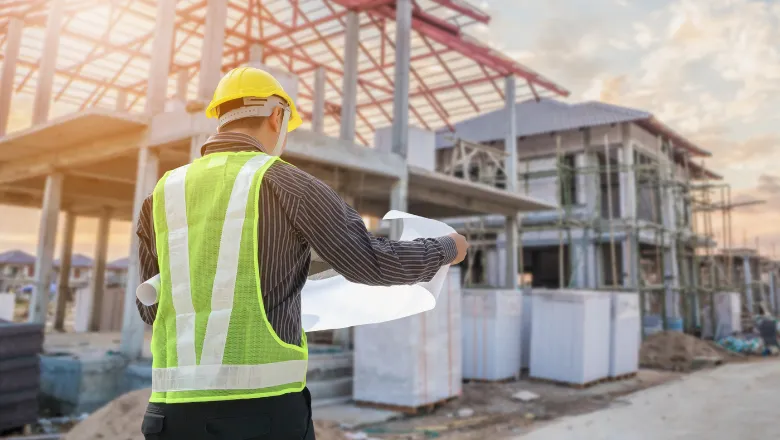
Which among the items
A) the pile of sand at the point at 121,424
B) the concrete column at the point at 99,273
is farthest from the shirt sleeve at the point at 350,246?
the concrete column at the point at 99,273

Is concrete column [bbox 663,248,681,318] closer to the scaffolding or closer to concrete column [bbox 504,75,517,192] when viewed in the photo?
the scaffolding

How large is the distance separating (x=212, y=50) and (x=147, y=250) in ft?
25.2

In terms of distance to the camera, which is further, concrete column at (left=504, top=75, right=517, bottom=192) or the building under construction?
the building under construction

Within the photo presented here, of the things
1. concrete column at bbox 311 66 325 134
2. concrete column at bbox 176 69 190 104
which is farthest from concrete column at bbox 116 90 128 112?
concrete column at bbox 311 66 325 134

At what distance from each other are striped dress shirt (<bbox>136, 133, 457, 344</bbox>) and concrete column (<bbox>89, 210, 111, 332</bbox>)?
17231mm

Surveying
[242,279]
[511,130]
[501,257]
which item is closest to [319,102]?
[511,130]

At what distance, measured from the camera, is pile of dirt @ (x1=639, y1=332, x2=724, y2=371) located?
15.5m

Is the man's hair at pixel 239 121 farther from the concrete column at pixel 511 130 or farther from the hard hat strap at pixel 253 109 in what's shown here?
the concrete column at pixel 511 130

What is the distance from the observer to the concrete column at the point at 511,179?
53.3 feet

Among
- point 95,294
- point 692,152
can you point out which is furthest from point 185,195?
point 692,152

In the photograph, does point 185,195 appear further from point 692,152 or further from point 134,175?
point 692,152

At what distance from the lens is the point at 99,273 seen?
16.6 m

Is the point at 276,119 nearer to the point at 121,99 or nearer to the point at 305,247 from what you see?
the point at 305,247

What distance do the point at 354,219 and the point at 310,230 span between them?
141 millimetres
